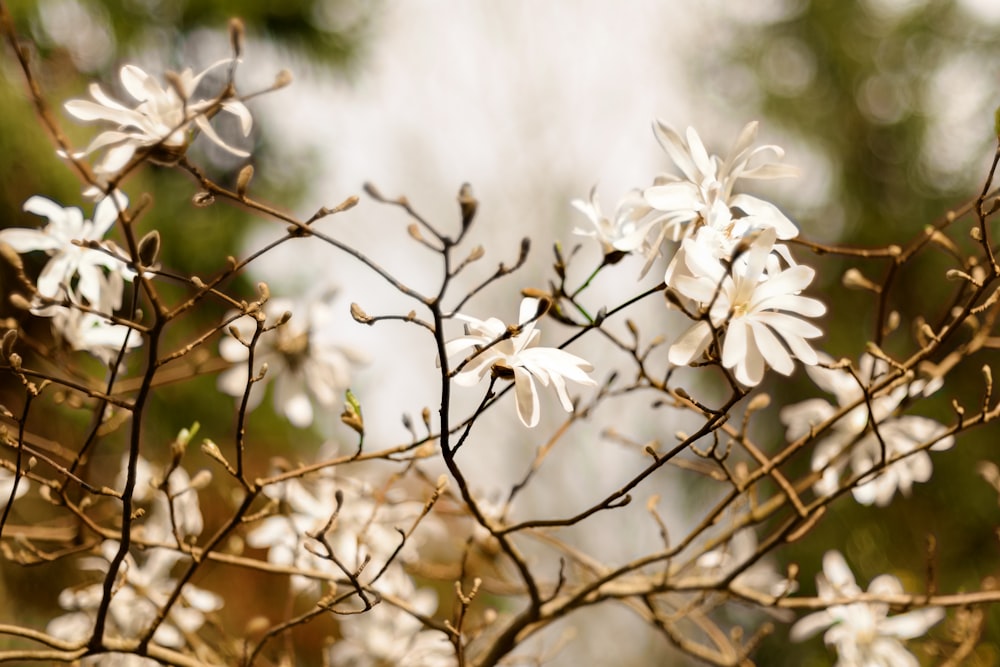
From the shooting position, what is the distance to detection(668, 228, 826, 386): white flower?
0.91 feet

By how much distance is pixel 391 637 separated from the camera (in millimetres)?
557

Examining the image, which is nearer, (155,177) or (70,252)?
(70,252)

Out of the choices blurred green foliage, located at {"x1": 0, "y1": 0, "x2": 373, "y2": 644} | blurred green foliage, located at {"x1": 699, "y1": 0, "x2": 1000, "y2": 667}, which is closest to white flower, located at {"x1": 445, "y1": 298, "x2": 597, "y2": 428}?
blurred green foliage, located at {"x1": 0, "y1": 0, "x2": 373, "y2": 644}

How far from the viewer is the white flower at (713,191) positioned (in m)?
0.31

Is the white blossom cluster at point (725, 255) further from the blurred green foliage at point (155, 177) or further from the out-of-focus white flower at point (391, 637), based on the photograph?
the blurred green foliage at point (155, 177)

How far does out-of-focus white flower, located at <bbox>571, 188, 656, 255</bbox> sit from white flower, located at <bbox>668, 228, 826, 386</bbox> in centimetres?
3

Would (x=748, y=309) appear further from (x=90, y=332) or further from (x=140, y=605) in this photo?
(x=140, y=605)

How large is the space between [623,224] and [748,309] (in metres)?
0.07

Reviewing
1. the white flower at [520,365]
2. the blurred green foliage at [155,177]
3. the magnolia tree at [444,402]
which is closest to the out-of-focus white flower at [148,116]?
the magnolia tree at [444,402]

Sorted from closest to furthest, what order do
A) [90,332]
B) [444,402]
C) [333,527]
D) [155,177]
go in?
[444,402] → [90,332] → [333,527] → [155,177]

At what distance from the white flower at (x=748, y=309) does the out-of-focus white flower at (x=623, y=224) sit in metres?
0.03

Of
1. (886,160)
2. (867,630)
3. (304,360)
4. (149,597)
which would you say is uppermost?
(886,160)

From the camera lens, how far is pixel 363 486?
462mm

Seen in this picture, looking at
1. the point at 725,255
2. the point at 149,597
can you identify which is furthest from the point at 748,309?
the point at 149,597
